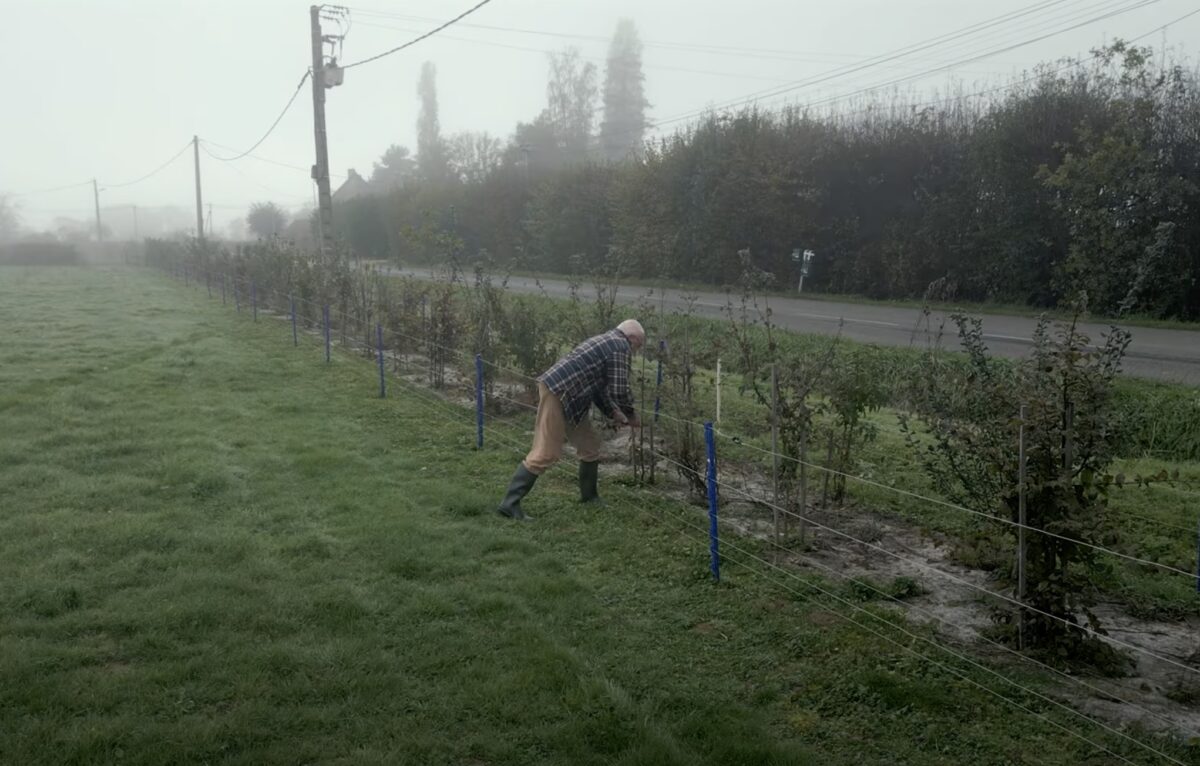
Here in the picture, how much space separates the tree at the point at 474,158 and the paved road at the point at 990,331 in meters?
21.0

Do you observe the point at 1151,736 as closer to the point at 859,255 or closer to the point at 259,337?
the point at 259,337

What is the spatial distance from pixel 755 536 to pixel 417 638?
8.48 feet

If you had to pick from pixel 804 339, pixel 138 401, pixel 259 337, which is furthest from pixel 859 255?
pixel 138 401

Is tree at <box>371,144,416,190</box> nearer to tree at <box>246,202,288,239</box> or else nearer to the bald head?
tree at <box>246,202,288,239</box>

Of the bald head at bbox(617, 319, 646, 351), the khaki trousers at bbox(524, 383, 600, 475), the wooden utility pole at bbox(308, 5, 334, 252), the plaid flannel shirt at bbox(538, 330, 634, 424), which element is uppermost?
the wooden utility pole at bbox(308, 5, 334, 252)

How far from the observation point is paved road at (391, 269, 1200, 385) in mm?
13234

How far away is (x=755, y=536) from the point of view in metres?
6.44

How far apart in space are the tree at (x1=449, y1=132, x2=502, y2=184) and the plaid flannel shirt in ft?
120

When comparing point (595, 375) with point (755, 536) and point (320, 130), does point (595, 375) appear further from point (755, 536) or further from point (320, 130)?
point (320, 130)

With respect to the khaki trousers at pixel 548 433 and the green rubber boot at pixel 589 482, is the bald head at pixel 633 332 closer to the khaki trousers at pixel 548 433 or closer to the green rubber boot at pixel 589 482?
the khaki trousers at pixel 548 433

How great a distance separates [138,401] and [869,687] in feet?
32.1

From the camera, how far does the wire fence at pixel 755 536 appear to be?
162 inches

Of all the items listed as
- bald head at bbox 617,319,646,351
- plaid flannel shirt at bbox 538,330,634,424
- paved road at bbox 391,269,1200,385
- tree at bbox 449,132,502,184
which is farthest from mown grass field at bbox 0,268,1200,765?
tree at bbox 449,132,502,184

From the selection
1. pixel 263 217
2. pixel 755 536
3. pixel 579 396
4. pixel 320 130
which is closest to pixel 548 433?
pixel 579 396
